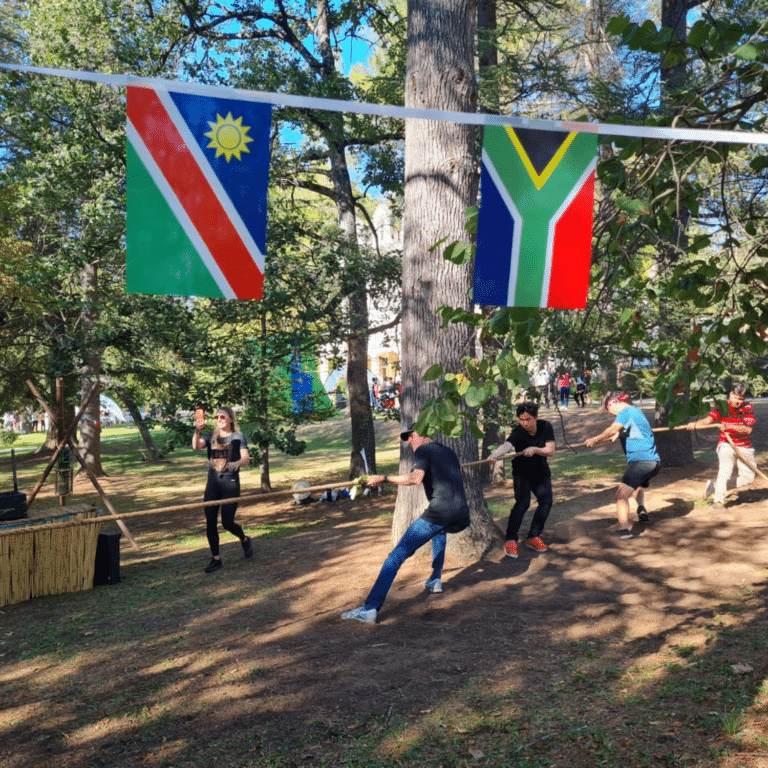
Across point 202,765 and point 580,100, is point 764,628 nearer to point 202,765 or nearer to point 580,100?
point 202,765

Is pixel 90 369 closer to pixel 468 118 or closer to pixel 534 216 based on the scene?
pixel 534 216

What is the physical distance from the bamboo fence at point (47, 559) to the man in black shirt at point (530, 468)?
16.8 feet

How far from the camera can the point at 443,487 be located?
268 inches

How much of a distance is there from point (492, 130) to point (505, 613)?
4.60 meters

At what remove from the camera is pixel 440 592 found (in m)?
7.41

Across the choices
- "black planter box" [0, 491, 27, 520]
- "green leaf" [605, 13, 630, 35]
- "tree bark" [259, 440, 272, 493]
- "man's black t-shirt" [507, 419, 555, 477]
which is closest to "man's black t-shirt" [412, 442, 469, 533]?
"man's black t-shirt" [507, 419, 555, 477]

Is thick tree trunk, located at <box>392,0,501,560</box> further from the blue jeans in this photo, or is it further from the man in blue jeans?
the blue jeans

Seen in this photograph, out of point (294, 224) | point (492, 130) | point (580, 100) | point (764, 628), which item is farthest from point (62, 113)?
point (764, 628)

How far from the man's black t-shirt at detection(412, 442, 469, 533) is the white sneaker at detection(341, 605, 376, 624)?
1.01 m

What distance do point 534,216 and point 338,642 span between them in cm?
408

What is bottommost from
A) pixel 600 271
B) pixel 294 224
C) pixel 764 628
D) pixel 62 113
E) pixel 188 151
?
pixel 764 628

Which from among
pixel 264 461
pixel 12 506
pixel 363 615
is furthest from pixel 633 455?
pixel 264 461

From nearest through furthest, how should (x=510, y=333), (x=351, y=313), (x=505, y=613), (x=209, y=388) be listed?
(x=510, y=333) → (x=505, y=613) → (x=209, y=388) → (x=351, y=313)

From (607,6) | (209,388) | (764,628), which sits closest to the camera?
(764,628)
